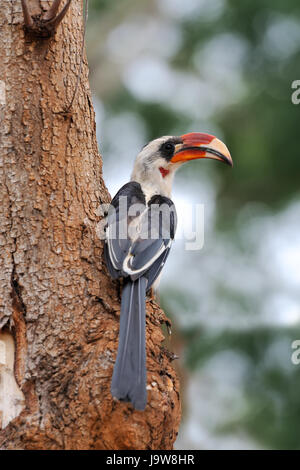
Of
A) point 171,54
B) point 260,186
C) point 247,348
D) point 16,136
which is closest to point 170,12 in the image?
point 171,54

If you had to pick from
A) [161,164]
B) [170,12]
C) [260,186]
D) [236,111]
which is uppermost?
[170,12]

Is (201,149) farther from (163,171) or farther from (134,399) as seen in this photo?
(134,399)

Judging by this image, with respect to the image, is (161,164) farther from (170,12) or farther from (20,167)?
(170,12)

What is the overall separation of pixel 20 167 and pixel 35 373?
2.81 feet

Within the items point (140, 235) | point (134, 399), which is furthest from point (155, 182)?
point (134, 399)

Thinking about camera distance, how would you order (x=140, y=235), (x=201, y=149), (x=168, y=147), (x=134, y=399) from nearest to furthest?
(x=134, y=399)
(x=140, y=235)
(x=201, y=149)
(x=168, y=147)

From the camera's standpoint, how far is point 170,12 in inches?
289

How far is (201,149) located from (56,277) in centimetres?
130

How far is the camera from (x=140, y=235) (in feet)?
10.2

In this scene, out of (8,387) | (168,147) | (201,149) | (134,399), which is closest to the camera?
(134,399)

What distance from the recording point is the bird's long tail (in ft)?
7.57

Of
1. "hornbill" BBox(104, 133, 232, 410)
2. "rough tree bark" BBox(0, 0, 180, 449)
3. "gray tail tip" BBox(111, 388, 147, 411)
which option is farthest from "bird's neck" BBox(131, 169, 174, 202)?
"gray tail tip" BBox(111, 388, 147, 411)

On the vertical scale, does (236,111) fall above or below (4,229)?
above

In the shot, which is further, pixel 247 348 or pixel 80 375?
pixel 247 348
